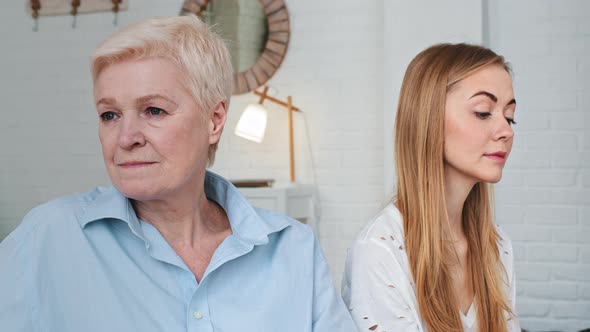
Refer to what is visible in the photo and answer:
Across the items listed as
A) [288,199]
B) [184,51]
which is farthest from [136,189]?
[288,199]

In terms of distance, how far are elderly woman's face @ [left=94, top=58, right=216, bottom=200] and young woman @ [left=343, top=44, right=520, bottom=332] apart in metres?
0.48

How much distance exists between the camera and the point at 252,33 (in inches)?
143

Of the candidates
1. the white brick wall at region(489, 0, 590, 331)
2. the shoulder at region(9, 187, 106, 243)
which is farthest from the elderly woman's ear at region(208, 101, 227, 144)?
the white brick wall at region(489, 0, 590, 331)

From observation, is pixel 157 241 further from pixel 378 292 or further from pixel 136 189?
pixel 378 292

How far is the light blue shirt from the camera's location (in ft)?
3.28

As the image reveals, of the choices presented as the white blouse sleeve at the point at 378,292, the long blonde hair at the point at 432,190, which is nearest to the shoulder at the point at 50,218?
the white blouse sleeve at the point at 378,292

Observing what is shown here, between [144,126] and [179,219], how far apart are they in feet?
0.72

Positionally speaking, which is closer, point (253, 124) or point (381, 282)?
point (381, 282)

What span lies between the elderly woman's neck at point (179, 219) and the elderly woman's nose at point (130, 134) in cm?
15

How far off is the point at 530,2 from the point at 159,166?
2.70m

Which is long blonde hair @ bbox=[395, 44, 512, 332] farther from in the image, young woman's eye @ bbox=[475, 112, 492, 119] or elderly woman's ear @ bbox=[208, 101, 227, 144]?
elderly woman's ear @ bbox=[208, 101, 227, 144]

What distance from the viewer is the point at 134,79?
3.53ft

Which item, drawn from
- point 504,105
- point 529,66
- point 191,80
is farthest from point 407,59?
point 191,80

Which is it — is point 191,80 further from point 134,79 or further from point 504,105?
point 504,105
